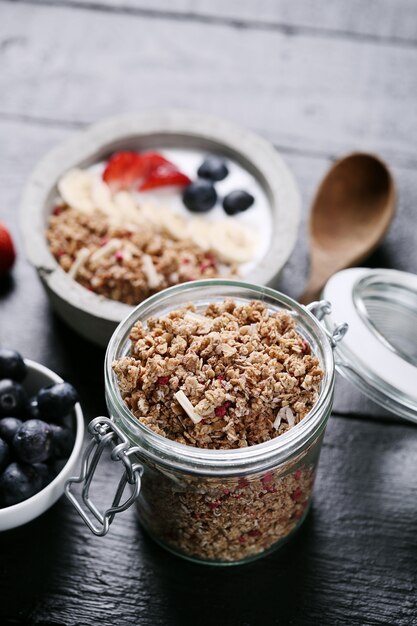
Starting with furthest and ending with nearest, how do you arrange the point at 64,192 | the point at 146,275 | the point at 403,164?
the point at 403,164 → the point at 64,192 → the point at 146,275

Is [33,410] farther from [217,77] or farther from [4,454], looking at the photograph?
[217,77]

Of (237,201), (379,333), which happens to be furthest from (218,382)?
(237,201)

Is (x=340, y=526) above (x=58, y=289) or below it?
below

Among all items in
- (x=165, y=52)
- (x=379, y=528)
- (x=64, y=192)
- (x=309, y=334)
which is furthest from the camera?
(x=165, y=52)

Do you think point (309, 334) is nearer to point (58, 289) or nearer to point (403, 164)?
point (58, 289)

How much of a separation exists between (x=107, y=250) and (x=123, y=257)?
0.03 meters

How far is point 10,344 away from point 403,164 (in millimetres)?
784

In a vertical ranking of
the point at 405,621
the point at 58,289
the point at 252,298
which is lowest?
the point at 405,621

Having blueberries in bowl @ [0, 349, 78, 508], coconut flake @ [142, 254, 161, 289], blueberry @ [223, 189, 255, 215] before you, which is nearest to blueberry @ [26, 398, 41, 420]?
blueberries in bowl @ [0, 349, 78, 508]

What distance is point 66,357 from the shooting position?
4.25ft

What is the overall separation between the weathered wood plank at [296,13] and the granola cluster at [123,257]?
683 millimetres

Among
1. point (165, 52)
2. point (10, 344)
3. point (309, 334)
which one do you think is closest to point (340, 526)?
point (309, 334)

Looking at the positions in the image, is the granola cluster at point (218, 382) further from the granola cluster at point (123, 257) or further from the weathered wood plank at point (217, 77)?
the weathered wood plank at point (217, 77)

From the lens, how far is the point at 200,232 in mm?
1352
